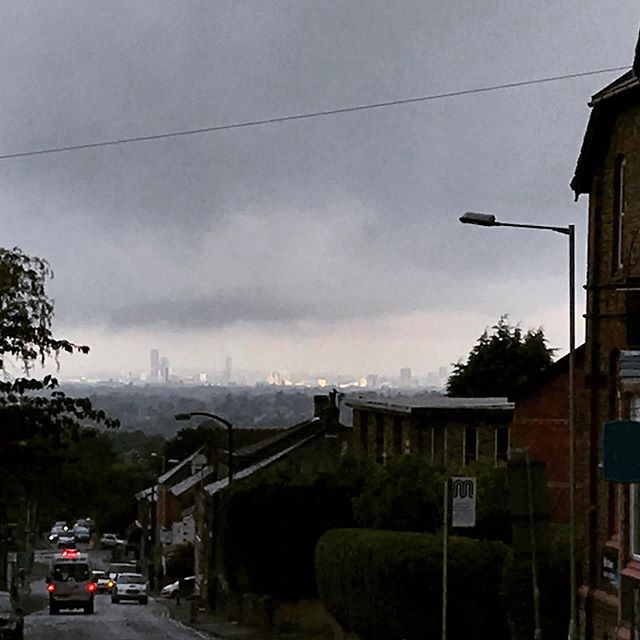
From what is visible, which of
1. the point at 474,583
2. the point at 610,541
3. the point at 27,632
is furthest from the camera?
the point at 27,632

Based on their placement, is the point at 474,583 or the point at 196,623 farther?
the point at 196,623

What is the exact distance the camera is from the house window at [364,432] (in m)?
67.6

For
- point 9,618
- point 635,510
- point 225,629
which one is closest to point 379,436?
point 225,629

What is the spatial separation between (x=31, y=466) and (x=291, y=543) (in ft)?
53.8

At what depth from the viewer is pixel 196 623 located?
2175 inches

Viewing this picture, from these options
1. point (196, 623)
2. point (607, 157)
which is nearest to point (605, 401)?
point (607, 157)

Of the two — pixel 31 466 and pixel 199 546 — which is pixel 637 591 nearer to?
pixel 31 466

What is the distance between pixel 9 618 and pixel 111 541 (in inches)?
4842

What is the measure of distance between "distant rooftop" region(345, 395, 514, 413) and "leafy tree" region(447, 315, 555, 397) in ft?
79.2

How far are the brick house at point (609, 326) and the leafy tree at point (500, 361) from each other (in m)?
67.2

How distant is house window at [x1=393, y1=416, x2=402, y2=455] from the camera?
203ft

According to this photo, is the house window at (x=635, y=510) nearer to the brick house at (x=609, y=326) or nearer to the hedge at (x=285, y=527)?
the brick house at (x=609, y=326)

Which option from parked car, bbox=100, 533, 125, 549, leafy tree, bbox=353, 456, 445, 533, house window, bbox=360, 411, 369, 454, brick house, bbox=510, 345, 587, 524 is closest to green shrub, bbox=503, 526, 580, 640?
leafy tree, bbox=353, 456, 445, 533

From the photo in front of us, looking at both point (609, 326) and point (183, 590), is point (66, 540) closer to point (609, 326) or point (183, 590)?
point (183, 590)
